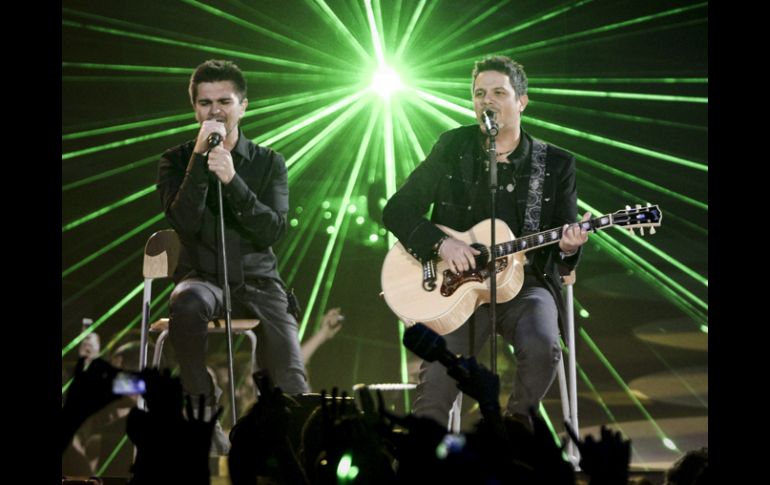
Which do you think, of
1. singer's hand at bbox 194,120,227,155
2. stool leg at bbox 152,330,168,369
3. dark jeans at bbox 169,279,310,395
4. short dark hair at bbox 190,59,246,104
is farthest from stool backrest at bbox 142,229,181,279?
short dark hair at bbox 190,59,246,104

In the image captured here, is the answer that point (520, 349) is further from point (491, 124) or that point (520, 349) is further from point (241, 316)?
point (241, 316)

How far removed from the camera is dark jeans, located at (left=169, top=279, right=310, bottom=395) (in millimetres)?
4020

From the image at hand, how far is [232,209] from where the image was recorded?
14.4 ft

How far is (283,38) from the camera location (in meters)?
5.29

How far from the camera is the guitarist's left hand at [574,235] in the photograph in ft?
12.8

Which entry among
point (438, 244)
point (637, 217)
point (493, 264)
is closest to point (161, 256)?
point (438, 244)

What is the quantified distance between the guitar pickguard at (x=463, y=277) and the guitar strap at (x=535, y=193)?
23cm

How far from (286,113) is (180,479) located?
13.4 ft

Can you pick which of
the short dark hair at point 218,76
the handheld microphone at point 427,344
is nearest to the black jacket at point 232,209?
the short dark hair at point 218,76

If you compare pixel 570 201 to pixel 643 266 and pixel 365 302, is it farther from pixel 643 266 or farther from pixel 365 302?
pixel 365 302

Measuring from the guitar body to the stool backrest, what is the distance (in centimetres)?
107

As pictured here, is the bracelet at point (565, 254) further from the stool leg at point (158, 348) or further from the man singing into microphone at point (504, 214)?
the stool leg at point (158, 348)

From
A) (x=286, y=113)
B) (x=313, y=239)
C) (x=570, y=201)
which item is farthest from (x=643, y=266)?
(x=286, y=113)
